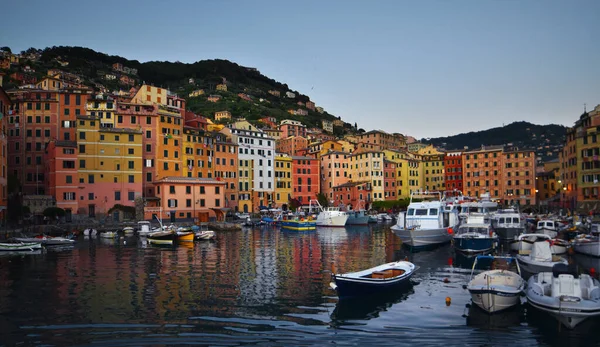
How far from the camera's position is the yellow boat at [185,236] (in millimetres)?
54688

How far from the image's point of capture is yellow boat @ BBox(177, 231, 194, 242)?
5469 cm

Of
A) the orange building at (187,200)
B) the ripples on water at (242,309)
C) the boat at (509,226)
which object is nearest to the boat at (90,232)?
the orange building at (187,200)

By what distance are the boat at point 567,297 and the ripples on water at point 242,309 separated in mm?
654

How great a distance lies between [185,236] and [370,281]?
36.8 metres

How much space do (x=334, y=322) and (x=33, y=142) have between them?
254 feet

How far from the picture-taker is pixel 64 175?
72.6 meters

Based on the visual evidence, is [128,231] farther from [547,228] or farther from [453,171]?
[453,171]

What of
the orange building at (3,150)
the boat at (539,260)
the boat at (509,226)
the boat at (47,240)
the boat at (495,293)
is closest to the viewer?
the boat at (495,293)

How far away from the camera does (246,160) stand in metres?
102

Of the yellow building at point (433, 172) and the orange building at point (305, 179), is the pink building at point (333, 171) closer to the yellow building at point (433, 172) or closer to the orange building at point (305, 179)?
the orange building at point (305, 179)

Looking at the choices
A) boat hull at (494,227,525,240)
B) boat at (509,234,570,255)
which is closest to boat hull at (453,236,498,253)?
boat at (509,234,570,255)

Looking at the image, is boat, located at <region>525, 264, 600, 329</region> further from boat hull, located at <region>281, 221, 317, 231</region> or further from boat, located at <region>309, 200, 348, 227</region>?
boat, located at <region>309, 200, 348, 227</region>

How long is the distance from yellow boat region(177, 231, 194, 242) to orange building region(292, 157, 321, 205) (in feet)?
188

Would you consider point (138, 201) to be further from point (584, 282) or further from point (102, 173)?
point (584, 282)
